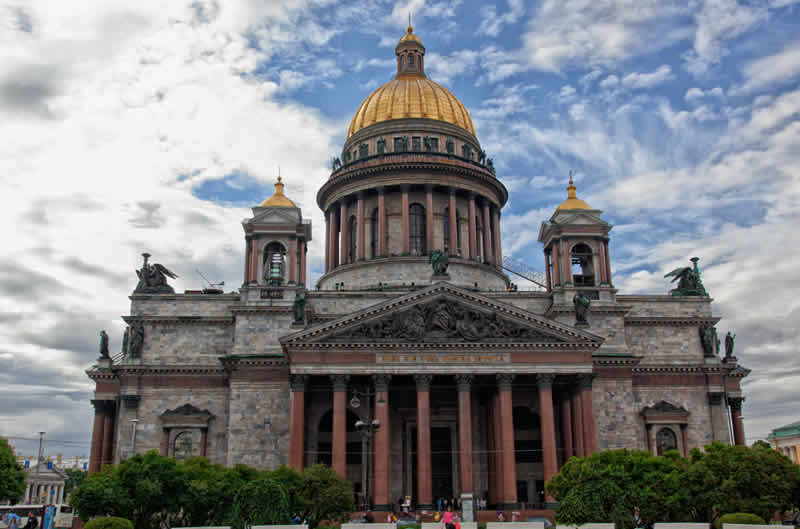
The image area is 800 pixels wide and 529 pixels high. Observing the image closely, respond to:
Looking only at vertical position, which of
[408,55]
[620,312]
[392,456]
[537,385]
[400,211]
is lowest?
[392,456]

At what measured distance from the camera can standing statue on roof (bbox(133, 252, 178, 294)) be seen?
53656mm

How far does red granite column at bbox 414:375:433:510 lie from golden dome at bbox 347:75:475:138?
29776 mm

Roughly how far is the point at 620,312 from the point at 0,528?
38.9m

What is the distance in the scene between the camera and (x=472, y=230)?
62656 millimetres

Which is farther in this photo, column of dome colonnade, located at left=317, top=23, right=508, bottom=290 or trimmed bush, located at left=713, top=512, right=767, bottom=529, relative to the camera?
column of dome colonnade, located at left=317, top=23, right=508, bottom=290

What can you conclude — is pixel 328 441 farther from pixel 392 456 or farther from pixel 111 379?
pixel 111 379

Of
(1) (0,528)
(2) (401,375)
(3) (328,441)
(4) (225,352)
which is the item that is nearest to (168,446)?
Result: (4) (225,352)

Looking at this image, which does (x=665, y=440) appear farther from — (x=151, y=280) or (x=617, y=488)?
(x=151, y=280)

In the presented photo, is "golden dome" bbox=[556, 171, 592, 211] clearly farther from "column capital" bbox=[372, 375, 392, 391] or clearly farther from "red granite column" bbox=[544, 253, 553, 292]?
"column capital" bbox=[372, 375, 392, 391]

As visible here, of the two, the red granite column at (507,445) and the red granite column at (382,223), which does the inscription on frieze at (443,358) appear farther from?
the red granite column at (382,223)

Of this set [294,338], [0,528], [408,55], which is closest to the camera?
[0,528]

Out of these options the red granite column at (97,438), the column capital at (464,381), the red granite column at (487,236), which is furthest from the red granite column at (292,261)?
the red granite column at (487,236)

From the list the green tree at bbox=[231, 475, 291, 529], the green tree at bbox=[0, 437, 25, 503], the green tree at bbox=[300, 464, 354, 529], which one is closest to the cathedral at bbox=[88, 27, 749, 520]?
the green tree at bbox=[300, 464, 354, 529]

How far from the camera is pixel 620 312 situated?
52.2m
